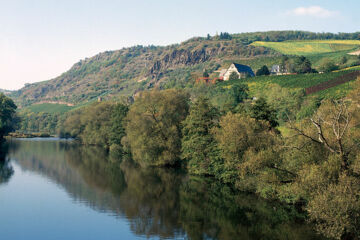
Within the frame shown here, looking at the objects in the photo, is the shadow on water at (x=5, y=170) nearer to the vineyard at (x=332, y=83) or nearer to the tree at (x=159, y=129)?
the tree at (x=159, y=129)

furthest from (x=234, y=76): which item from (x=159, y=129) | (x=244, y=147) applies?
(x=244, y=147)

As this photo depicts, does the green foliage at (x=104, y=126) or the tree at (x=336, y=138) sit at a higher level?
the tree at (x=336, y=138)

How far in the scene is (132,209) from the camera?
3969cm

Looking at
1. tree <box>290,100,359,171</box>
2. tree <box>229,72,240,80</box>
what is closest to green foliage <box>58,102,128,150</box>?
tree <box>229,72,240,80</box>

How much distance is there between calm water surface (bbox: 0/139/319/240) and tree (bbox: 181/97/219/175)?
2485 mm

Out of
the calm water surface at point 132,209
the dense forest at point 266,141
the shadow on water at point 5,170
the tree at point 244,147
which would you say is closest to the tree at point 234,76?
the dense forest at point 266,141

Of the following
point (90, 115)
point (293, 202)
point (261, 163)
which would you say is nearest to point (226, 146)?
point (261, 163)

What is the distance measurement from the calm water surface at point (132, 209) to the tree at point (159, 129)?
4583 mm

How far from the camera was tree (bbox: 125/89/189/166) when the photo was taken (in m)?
65.8

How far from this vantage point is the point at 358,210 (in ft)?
92.7

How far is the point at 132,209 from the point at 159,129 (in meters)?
28.4

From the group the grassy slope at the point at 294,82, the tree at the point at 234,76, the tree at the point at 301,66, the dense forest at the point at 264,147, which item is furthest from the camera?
the tree at the point at 234,76

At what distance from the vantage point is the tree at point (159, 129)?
65.8 m

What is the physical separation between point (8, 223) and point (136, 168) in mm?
34426
